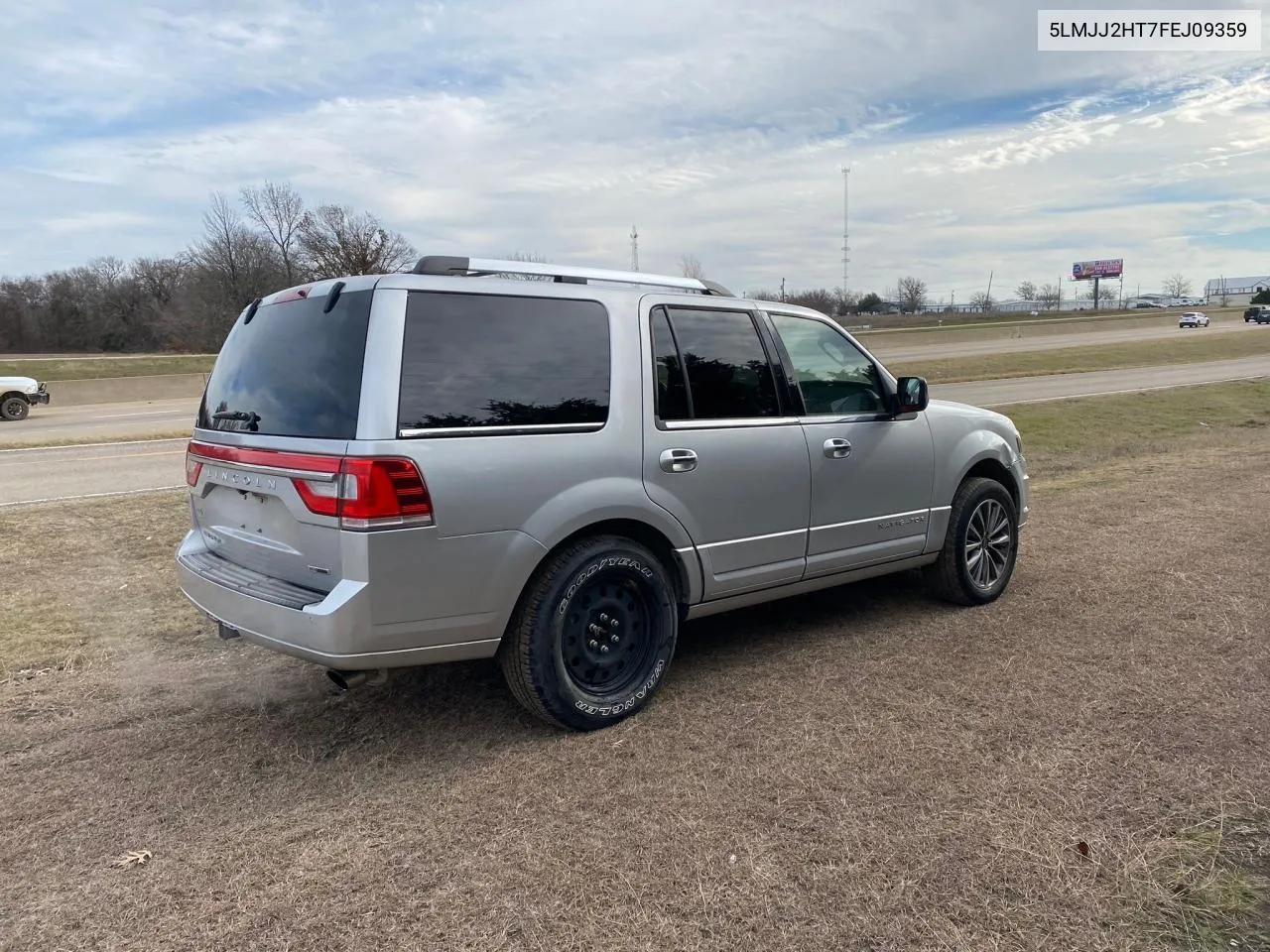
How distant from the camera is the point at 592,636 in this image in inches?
153

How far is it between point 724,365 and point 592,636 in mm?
1485

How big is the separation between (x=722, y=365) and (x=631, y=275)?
24.7 inches


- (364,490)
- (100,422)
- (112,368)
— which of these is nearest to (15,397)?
(100,422)

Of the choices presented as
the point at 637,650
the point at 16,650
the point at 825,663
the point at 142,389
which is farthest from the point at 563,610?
the point at 142,389

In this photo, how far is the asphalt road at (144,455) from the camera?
10523 mm

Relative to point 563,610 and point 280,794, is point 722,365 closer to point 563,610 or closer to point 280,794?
point 563,610

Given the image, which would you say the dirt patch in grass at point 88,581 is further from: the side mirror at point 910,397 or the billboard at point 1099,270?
the billboard at point 1099,270

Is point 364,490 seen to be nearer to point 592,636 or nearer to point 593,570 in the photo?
point 593,570

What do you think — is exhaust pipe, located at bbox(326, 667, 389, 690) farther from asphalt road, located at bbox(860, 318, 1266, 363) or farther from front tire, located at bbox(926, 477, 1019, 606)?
asphalt road, located at bbox(860, 318, 1266, 363)

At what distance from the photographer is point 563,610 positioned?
3717 mm

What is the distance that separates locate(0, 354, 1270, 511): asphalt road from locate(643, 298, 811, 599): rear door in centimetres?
816

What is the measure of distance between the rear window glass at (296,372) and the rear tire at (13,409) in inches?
865

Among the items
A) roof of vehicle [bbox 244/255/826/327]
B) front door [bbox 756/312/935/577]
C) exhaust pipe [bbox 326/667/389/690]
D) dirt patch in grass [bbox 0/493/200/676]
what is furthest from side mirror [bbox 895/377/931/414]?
dirt patch in grass [bbox 0/493/200/676]

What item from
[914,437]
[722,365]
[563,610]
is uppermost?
[722,365]
